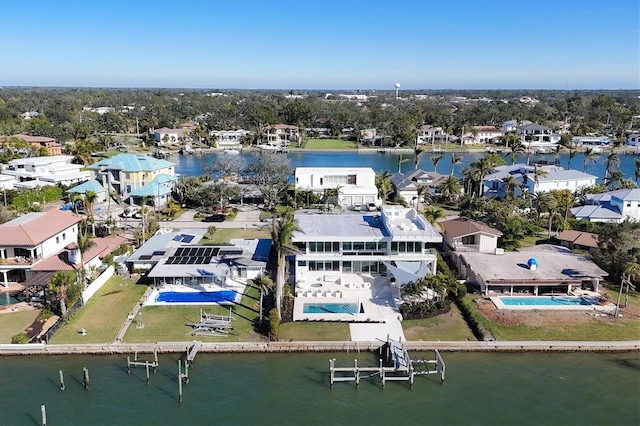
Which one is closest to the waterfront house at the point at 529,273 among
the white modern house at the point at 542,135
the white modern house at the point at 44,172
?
the white modern house at the point at 44,172

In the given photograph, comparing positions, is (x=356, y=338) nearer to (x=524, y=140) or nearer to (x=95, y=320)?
(x=95, y=320)

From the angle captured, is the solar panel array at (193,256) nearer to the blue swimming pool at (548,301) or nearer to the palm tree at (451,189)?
the blue swimming pool at (548,301)

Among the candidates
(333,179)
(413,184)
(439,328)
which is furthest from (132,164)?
(439,328)

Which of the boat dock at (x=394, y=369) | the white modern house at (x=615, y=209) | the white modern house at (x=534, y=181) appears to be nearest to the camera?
the boat dock at (x=394, y=369)

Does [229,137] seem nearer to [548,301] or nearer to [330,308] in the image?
[330,308]

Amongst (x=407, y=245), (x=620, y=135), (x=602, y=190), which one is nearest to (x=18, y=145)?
(x=407, y=245)

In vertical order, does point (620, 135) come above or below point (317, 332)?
above

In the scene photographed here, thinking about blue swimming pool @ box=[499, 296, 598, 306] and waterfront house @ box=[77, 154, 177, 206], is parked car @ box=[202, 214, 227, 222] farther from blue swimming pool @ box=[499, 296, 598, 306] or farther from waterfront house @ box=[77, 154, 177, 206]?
blue swimming pool @ box=[499, 296, 598, 306]
